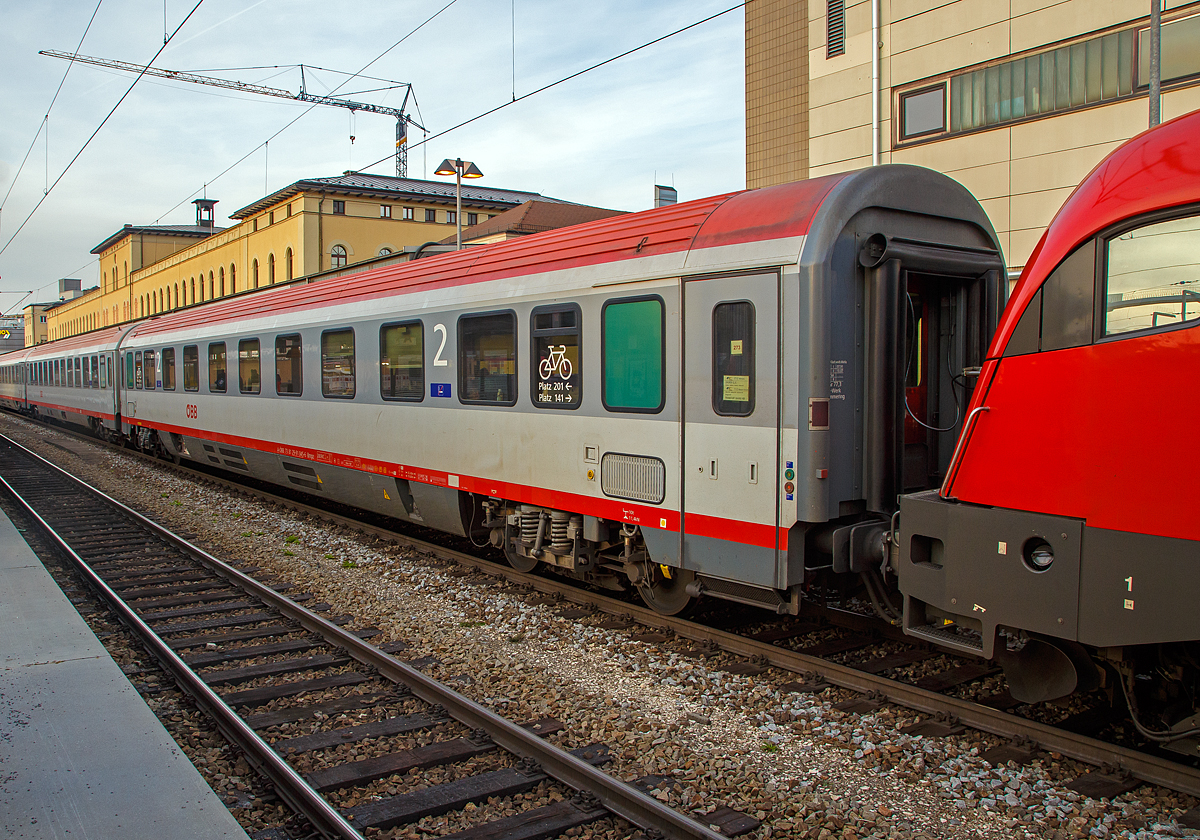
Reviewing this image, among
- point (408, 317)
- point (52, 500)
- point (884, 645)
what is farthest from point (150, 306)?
point (884, 645)

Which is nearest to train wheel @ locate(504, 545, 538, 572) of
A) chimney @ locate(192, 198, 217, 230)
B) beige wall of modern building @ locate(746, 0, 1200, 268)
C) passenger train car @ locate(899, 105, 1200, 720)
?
passenger train car @ locate(899, 105, 1200, 720)

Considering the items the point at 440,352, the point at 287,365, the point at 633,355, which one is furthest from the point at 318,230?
the point at 633,355

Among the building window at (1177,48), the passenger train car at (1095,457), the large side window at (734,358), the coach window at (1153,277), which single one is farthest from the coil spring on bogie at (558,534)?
the building window at (1177,48)

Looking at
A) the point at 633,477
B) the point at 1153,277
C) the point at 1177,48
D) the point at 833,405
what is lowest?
the point at 633,477

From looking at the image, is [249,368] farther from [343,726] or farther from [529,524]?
[343,726]

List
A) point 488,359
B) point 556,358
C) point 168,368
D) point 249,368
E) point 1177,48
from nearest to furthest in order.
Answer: point 556,358 < point 488,359 < point 1177,48 < point 249,368 < point 168,368

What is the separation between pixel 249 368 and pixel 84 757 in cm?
1011

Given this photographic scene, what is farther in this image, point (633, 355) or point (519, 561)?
point (519, 561)

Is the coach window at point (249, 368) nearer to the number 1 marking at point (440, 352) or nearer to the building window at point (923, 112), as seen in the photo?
the number 1 marking at point (440, 352)

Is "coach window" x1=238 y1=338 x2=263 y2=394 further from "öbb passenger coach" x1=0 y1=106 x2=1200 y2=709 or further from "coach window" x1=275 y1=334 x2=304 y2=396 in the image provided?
"öbb passenger coach" x1=0 y1=106 x2=1200 y2=709

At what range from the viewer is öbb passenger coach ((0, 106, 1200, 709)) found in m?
3.83

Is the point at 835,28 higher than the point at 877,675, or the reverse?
the point at 835,28

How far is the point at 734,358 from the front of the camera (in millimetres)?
5836

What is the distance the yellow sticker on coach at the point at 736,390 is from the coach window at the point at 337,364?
6141mm
